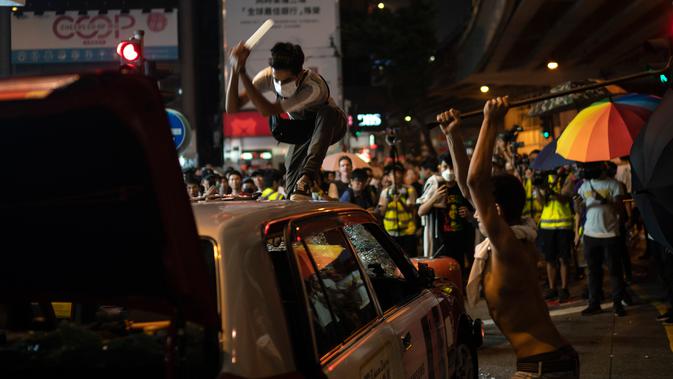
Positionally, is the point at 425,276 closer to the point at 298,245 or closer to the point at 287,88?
the point at 287,88

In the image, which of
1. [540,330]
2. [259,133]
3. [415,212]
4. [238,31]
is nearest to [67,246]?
[540,330]

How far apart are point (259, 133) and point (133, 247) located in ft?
66.9

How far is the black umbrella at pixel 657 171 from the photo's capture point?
5621 mm

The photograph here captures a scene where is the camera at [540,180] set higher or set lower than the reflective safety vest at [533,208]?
higher

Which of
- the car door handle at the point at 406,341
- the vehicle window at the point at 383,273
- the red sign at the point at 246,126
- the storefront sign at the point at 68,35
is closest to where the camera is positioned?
the car door handle at the point at 406,341

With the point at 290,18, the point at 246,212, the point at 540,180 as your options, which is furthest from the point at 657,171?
the point at 290,18

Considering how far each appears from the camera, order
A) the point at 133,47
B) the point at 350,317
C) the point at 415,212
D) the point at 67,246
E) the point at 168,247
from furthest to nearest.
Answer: the point at 415,212 → the point at 133,47 → the point at 350,317 → the point at 67,246 → the point at 168,247

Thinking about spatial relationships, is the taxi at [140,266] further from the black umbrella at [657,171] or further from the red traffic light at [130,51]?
the red traffic light at [130,51]

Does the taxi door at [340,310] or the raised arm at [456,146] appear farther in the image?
the raised arm at [456,146]

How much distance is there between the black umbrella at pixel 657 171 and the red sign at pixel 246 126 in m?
17.0

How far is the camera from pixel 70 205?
2518 mm

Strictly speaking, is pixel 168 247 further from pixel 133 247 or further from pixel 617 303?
pixel 617 303

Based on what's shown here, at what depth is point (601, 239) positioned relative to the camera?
945 cm

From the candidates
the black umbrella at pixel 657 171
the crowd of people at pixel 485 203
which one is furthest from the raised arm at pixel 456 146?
the black umbrella at pixel 657 171
